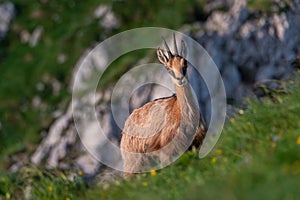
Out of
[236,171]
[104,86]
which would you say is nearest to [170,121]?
[236,171]

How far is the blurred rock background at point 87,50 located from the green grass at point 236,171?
12.1 metres

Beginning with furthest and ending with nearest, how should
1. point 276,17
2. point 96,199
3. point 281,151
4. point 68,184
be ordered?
point 276,17
point 68,184
point 96,199
point 281,151

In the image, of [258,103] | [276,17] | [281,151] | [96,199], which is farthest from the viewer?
[276,17]

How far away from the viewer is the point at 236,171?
33.8ft

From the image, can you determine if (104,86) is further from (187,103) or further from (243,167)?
(243,167)

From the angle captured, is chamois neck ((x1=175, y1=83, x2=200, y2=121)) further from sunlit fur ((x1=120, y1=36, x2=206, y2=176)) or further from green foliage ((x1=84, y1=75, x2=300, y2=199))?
green foliage ((x1=84, y1=75, x2=300, y2=199))

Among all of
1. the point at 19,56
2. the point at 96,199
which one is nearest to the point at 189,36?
the point at 19,56

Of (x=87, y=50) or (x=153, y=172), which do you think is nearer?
(x=153, y=172)

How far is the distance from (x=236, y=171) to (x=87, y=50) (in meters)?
19.4

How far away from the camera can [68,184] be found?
13875mm

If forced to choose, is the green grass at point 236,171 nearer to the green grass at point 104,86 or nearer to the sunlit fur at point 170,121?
the green grass at point 104,86

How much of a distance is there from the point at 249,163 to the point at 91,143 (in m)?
16.5

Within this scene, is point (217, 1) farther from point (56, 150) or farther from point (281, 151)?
point (281, 151)

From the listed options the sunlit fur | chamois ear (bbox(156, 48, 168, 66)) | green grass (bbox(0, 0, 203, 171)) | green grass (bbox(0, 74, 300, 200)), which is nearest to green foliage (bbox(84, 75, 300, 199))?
green grass (bbox(0, 74, 300, 200))
